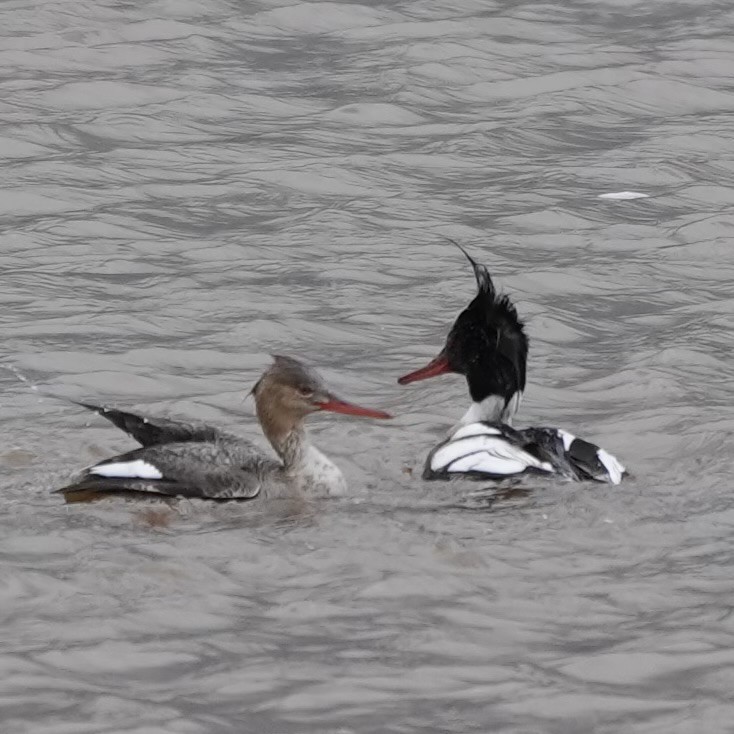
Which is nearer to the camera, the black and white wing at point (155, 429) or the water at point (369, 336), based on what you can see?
the water at point (369, 336)

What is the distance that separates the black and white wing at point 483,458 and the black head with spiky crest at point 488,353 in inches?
27.4

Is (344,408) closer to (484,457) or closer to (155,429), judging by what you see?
(484,457)

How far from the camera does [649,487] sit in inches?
349

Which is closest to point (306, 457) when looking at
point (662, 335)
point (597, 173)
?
point (662, 335)

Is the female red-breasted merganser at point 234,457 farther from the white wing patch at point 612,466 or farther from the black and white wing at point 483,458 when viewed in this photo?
the white wing patch at point 612,466

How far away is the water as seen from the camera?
21.6 feet

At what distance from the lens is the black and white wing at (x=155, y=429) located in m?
8.71

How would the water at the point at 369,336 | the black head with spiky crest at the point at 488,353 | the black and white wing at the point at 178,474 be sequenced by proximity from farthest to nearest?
the black head with spiky crest at the point at 488,353
the black and white wing at the point at 178,474
the water at the point at 369,336

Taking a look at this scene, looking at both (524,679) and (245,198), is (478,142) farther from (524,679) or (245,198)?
(524,679)

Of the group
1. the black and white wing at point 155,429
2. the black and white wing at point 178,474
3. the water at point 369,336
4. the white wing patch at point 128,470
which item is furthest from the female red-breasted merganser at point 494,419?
the white wing patch at point 128,470

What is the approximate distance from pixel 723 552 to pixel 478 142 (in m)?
7.05

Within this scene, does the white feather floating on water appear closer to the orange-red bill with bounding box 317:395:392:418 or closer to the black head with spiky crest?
the black head with spiky crest

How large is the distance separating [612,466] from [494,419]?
1.20 metres

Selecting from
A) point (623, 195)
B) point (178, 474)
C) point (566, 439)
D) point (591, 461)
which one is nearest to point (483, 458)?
point (566, 439)
